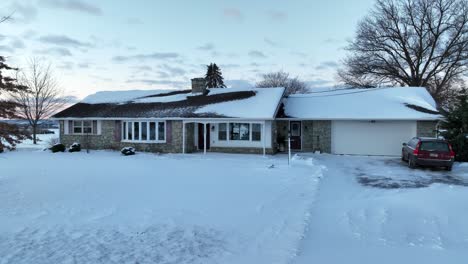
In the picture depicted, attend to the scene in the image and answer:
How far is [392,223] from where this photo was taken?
7.30 metres

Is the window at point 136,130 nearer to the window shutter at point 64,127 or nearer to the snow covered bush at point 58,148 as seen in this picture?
the snow covered bush at point 58,148

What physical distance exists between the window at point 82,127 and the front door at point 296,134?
46.6 feet

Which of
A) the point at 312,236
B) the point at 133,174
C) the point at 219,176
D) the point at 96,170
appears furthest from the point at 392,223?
the point at 96,170

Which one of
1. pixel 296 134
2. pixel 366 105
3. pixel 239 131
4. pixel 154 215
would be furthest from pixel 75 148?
pixel 366 105

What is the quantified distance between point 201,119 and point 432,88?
93.6ft

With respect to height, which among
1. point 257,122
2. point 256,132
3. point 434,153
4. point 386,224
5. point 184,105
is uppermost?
point 184,105

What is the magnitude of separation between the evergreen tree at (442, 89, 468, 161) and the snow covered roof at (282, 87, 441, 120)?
1.20 meters

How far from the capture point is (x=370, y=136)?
834 inches

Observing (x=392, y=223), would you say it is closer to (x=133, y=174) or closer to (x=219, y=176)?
Answer: (x=219, y=176)

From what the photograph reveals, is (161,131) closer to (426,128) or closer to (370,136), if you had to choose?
(370,136)

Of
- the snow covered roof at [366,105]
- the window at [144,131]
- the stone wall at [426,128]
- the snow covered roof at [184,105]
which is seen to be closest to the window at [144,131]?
the window at [144,131]

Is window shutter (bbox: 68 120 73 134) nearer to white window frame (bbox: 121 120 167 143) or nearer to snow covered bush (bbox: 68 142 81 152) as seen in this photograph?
snow covered bush (bbox: 68 142 81 152)

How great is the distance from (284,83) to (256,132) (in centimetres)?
3585

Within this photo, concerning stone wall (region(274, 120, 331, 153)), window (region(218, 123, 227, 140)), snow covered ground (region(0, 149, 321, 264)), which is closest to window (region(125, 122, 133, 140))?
window (region(218, 123, 227, 140))
